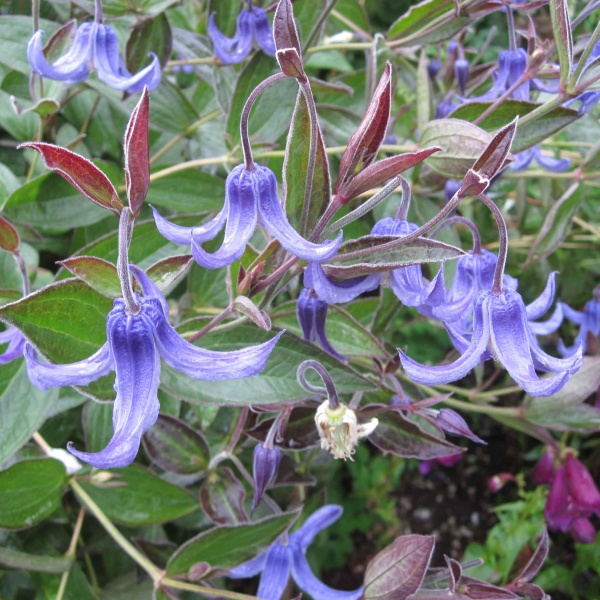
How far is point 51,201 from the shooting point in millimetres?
1009

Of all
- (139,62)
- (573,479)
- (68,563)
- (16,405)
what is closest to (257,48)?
(139,62)

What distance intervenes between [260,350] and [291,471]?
50 centimetres

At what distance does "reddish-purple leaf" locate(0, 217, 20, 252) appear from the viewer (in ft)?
2.63

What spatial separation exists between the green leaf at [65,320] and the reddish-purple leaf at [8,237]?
19 cm

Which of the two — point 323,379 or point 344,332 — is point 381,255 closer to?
point 323,379

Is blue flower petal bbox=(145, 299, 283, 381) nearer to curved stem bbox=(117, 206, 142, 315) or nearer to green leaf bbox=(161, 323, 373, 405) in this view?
curved stem bbox=(117, 206, 142, 315)

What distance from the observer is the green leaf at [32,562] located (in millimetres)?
892

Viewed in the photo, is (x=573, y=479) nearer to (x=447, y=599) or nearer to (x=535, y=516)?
(x=535, y=516)

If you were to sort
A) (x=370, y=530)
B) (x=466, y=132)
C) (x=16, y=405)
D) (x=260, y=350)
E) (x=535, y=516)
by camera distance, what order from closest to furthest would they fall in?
(x=260, y=350) < (x=466, y=132) < (x=16, y=405) < (x=535, y=516) < (x=370, y=530)

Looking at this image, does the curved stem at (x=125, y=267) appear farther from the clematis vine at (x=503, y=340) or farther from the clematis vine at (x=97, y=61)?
the clematis vine at (x=97, y=61)

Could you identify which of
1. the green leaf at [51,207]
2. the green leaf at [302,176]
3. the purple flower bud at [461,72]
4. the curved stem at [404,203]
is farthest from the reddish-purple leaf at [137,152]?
the purple flower bud at [461,72]

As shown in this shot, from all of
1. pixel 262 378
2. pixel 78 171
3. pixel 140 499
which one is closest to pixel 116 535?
pixel 140 499

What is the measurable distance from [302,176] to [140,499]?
569 mm

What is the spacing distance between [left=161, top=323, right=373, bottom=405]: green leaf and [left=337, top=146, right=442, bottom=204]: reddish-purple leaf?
188mm
